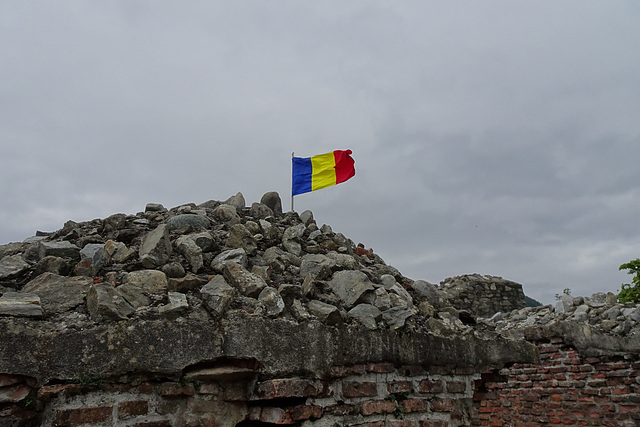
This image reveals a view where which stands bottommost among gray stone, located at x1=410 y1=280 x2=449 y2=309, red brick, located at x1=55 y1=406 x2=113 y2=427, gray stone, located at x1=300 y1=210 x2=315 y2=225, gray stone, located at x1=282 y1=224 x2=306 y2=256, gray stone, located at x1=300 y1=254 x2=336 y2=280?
red brick, located at x1=55 y1=406 x2=113 y2=427

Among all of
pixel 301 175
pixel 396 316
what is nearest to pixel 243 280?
pixel 396 316

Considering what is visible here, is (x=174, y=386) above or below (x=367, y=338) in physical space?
below

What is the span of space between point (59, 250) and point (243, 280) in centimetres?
121

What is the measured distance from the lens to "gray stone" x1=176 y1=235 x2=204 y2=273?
3.00 metres

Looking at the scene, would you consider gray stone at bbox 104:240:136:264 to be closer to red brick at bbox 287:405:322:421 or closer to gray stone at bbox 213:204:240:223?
gray stone at bbox 213:204:240:223

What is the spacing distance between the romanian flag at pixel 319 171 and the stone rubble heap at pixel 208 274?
72cm

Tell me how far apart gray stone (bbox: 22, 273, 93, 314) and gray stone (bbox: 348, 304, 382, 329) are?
1569 mm

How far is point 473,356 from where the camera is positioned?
11.5 ft

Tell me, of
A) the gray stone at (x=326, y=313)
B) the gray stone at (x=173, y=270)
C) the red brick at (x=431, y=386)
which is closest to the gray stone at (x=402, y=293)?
the red brick at (x=431, y=386)

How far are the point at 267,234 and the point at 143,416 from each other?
5.60ft

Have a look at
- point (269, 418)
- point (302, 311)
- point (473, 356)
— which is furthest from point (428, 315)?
point (269, 418)

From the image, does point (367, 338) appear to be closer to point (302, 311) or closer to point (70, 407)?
point (302, 311)

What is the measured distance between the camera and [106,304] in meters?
2.34

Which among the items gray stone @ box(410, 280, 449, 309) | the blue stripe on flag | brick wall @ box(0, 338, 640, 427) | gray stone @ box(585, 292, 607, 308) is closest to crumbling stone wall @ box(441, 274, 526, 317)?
gray stone @ box(585, 292, 607, 308)
